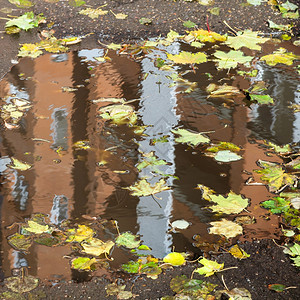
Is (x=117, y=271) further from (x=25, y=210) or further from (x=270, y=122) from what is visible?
(x=270, y=122)

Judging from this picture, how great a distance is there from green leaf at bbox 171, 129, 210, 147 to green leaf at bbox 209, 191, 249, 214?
481mm

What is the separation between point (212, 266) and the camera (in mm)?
1938

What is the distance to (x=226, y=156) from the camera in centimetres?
260

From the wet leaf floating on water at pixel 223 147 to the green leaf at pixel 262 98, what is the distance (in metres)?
0.59

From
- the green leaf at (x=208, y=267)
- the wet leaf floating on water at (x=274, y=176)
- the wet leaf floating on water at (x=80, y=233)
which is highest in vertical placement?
the wet leaf floating on water at (x=274, y=176)

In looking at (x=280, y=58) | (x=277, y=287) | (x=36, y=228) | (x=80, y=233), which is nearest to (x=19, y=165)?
(x=36, y=228)

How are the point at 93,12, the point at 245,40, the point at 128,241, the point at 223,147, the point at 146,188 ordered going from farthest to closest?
A: the point at 93,12
the point at 245,40
the point at 223,147
the point at 146,188
the point at 128,241

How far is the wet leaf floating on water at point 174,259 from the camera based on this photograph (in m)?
1.96

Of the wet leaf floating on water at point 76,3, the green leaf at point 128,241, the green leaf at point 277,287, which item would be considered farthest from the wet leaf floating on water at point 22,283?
the wet leaf floating on water at point 76,3

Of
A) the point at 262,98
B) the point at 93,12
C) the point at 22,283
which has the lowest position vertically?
the point at 22,283

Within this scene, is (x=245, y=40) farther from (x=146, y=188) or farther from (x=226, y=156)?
(x=146, y=188)

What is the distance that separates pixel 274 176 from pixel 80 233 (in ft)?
3.38

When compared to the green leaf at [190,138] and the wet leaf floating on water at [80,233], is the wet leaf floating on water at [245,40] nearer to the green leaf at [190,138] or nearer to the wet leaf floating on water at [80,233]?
the green leaf at [190,138]

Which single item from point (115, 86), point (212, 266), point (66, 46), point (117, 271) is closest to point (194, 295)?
point (212, 266)
